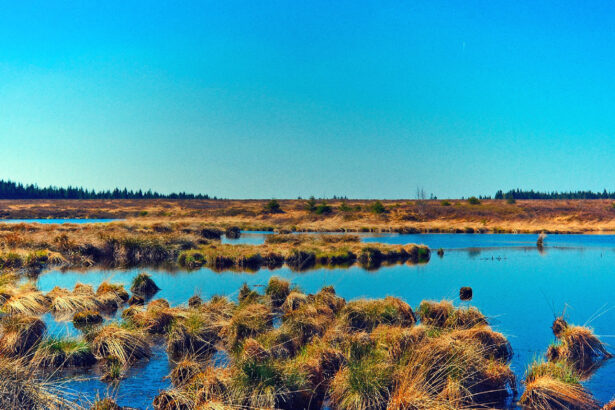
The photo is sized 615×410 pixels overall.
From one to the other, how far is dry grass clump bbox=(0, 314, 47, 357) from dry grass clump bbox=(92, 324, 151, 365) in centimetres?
153

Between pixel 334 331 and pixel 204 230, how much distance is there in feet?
140

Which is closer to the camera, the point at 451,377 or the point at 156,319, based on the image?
the point at 451,377

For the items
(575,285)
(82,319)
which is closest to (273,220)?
(575,285)

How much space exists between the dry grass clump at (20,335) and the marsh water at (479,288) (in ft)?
4.75

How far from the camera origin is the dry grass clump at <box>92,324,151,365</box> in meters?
13.2

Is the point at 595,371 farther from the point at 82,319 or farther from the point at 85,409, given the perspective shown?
the point at 82,319

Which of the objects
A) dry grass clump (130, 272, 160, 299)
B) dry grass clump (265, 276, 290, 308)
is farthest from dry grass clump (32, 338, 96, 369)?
dry grass clump (130, 272, 160, 299)

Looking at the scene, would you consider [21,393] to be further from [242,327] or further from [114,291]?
[114,291]

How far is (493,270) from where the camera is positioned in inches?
1308

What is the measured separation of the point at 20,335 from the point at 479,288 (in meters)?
20.3

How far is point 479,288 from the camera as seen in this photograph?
1021 inches

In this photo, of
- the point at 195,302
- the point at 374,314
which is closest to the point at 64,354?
the point at 195,302

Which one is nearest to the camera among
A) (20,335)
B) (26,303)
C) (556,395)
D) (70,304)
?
(556,395)

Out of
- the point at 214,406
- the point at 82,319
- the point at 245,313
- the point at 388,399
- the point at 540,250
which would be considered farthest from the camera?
the point at 540,250
